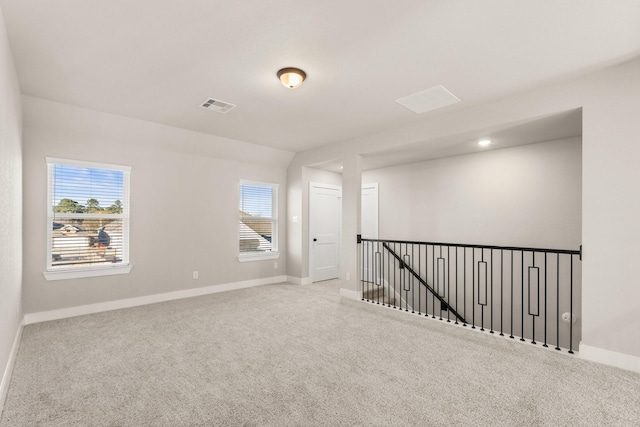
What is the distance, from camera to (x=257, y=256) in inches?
239

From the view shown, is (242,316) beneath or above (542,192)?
beneath

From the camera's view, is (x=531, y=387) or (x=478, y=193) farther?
(x=478, y=193)

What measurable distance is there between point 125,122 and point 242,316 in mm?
3028

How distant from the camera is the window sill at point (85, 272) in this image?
3977mm

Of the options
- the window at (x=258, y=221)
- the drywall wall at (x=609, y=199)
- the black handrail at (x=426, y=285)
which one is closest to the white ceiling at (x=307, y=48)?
the drywall wall at (x=609, y=199)

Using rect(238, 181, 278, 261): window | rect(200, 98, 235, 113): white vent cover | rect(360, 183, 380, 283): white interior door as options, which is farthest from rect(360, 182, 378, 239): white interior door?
rect(200, 98, 235, 113): white vent cover

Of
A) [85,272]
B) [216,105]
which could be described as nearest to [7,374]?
[85,272]

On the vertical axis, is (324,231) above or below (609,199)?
below

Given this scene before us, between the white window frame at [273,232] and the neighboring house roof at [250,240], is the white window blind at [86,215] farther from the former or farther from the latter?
the white window frame at [273,232]

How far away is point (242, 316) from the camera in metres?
4.09

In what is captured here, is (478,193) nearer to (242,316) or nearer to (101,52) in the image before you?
(242,316)

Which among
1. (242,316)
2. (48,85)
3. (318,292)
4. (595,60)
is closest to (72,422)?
(242,316)

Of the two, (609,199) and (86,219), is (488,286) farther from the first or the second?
(86,219)

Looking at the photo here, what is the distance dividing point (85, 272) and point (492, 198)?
603 cm
